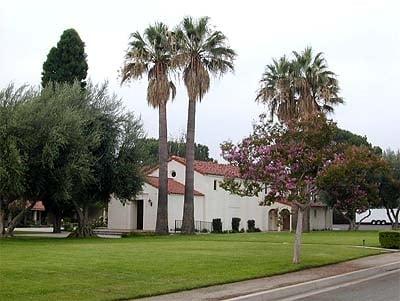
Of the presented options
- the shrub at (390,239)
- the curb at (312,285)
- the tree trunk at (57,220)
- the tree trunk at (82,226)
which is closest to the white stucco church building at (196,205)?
the tree trunk at (57,220)

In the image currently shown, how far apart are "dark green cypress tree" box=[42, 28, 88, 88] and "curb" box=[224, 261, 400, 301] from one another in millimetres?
27598

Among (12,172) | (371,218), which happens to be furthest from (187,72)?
(371,218)

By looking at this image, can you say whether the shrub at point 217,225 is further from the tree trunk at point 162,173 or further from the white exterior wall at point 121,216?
the tree trunk at point 162,173

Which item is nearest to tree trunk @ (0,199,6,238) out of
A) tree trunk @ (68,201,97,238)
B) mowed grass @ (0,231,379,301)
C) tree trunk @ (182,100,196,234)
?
tree trunk @ (68,201,97,238)

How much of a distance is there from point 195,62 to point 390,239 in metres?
19.1

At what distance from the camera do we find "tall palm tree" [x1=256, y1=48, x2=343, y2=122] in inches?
1854

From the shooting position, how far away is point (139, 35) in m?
41.7

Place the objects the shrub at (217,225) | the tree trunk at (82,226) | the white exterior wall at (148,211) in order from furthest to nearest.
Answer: the shrub at (217,225) < the white exterior wall at (148,211) < the tree trunk at (82,226)

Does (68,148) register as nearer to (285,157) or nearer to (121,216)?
(285,157)

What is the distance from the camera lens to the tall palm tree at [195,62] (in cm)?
4134

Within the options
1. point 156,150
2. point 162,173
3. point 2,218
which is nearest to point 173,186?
point 162,173

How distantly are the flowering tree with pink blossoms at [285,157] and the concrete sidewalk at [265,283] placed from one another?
1.83 m

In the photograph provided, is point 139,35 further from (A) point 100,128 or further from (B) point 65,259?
(B) point 65,259

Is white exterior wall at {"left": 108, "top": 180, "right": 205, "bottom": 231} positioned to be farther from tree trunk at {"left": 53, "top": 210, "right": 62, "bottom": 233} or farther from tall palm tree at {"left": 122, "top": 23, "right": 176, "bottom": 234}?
tall palm tree at {"left": 122, "top": 23, "right": 176, "bottom": 234}
